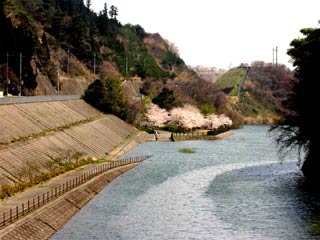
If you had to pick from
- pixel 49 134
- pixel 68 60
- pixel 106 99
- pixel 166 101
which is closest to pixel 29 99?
pixel 49 134

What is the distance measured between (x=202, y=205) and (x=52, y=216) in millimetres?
13544

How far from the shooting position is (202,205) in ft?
153

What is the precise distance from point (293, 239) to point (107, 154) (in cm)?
4449

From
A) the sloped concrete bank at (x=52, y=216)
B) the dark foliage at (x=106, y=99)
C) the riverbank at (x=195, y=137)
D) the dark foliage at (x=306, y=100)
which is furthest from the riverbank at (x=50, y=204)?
the dark foliage at (x=106, y=99)

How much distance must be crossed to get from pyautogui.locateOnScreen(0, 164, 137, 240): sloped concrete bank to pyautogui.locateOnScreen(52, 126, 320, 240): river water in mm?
661

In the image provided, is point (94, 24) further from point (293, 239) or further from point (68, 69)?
point (293, 239)

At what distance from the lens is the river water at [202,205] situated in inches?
1483

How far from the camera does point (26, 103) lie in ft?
255

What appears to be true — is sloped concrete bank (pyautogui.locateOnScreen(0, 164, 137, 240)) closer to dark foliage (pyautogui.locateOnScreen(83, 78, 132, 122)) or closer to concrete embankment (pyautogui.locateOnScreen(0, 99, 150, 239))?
concrete embankment (pyautogui.locateOnScreen(0, 99, 150, 239))

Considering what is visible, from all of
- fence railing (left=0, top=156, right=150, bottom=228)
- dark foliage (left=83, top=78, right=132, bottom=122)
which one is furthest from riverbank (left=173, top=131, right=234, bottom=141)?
fence railing (left=0, top=156, right=150, bottom=228)

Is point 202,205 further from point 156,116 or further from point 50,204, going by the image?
point 156,116

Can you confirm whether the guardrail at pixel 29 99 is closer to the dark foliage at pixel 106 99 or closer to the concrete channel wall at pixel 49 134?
the concrete channel wall at pixel 49 134

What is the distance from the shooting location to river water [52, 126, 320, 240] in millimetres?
37656

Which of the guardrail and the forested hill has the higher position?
the forested hill
